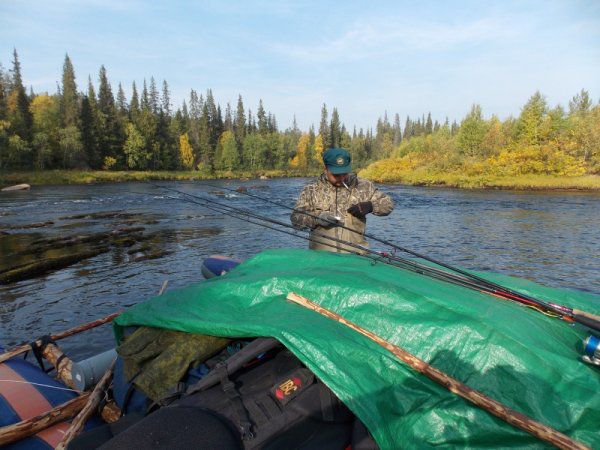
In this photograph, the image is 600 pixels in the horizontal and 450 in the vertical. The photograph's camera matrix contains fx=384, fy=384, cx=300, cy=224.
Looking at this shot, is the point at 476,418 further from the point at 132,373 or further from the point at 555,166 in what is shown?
the point at 555,166

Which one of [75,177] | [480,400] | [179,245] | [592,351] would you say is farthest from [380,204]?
[75,177]

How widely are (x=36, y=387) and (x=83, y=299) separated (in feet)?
19.1

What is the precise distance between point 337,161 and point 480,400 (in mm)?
3722

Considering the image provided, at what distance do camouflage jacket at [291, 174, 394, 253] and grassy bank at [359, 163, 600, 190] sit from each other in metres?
45.2

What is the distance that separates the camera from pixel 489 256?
45.9 ft

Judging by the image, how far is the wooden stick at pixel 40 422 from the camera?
10.4 ft

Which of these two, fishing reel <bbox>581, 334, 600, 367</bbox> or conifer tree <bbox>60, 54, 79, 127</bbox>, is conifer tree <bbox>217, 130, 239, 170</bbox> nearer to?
conifer tree <bbox>60, 54, 79, 127</bbox>

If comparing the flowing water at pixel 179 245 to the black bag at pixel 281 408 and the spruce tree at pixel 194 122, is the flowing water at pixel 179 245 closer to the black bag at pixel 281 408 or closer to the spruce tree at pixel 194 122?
the black bag at pixel 281 408

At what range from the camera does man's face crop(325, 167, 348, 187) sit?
5680mm

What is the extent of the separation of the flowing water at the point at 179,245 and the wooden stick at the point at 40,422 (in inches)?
131

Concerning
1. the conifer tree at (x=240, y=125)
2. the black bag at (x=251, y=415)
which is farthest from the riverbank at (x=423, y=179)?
the black bag at (x=251, y=415)

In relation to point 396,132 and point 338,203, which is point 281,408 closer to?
point 338,203

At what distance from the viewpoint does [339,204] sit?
5.87 metres

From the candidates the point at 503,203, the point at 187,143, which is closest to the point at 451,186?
the point at 503,203
